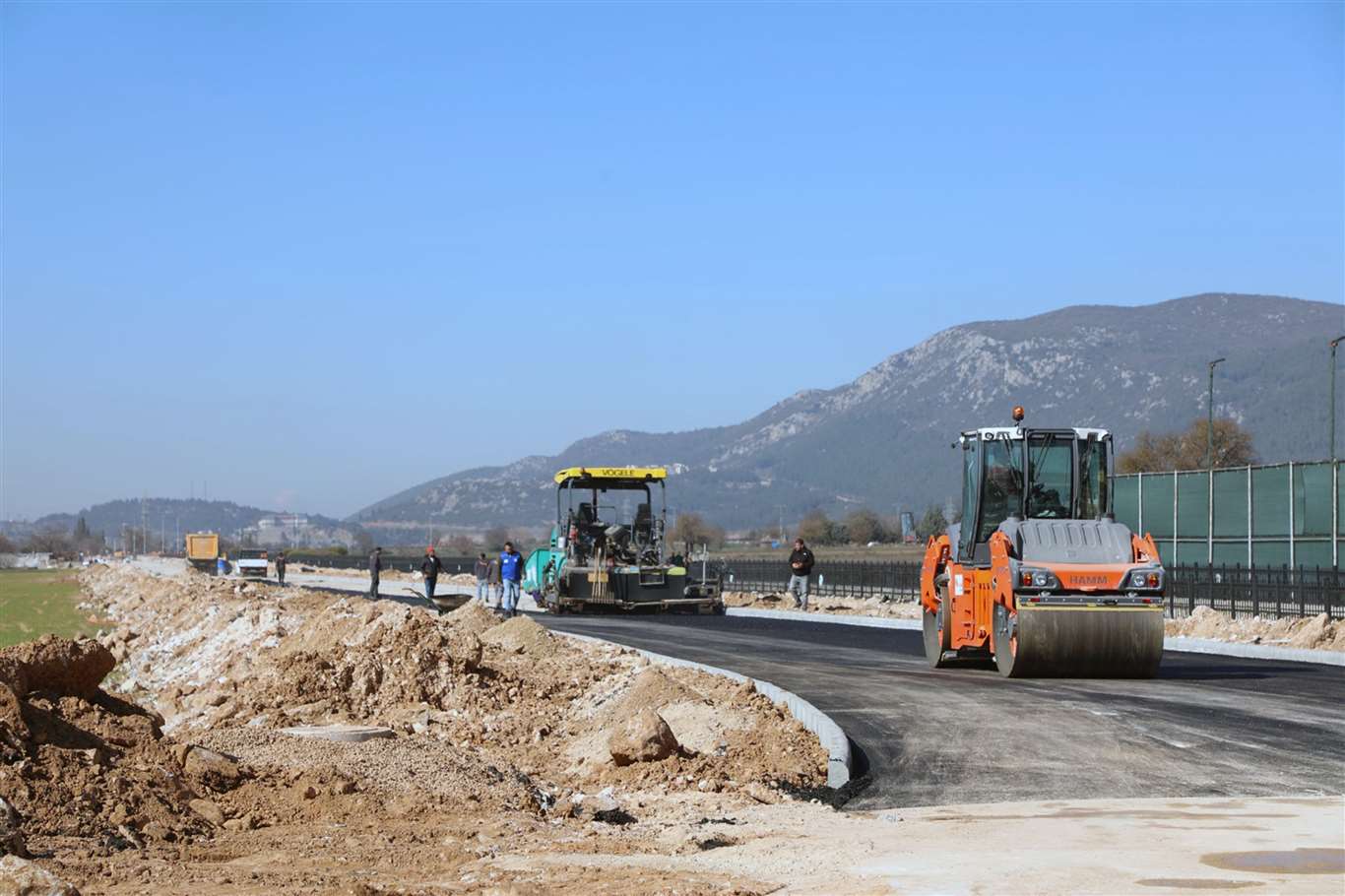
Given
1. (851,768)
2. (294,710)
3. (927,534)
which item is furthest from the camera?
(927,534)

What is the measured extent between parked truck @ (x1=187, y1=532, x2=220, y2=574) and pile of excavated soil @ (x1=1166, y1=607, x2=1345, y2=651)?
91985 mm

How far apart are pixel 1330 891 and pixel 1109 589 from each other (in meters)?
11.0

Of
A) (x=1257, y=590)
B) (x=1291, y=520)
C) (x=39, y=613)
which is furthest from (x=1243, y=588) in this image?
(x=39, y=613)

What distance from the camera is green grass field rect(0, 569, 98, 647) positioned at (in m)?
44.5

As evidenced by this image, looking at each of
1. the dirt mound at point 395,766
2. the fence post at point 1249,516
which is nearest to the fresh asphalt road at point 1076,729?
the dirt mound at point 395,766

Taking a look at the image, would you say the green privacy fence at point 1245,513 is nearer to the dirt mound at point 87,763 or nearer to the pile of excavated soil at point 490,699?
the pile of excavated soil at point 490,699

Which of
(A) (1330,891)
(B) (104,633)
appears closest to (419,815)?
(A) (1330,891)

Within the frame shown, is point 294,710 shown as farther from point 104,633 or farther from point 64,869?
point 104,633

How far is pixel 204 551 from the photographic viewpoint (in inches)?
4491

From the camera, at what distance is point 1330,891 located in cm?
723

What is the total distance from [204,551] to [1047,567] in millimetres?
103460

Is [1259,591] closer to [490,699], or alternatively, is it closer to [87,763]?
[490,699]

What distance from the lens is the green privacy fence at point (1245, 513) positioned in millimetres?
35000

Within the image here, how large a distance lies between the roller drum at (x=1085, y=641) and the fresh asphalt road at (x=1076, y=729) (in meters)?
0.25
